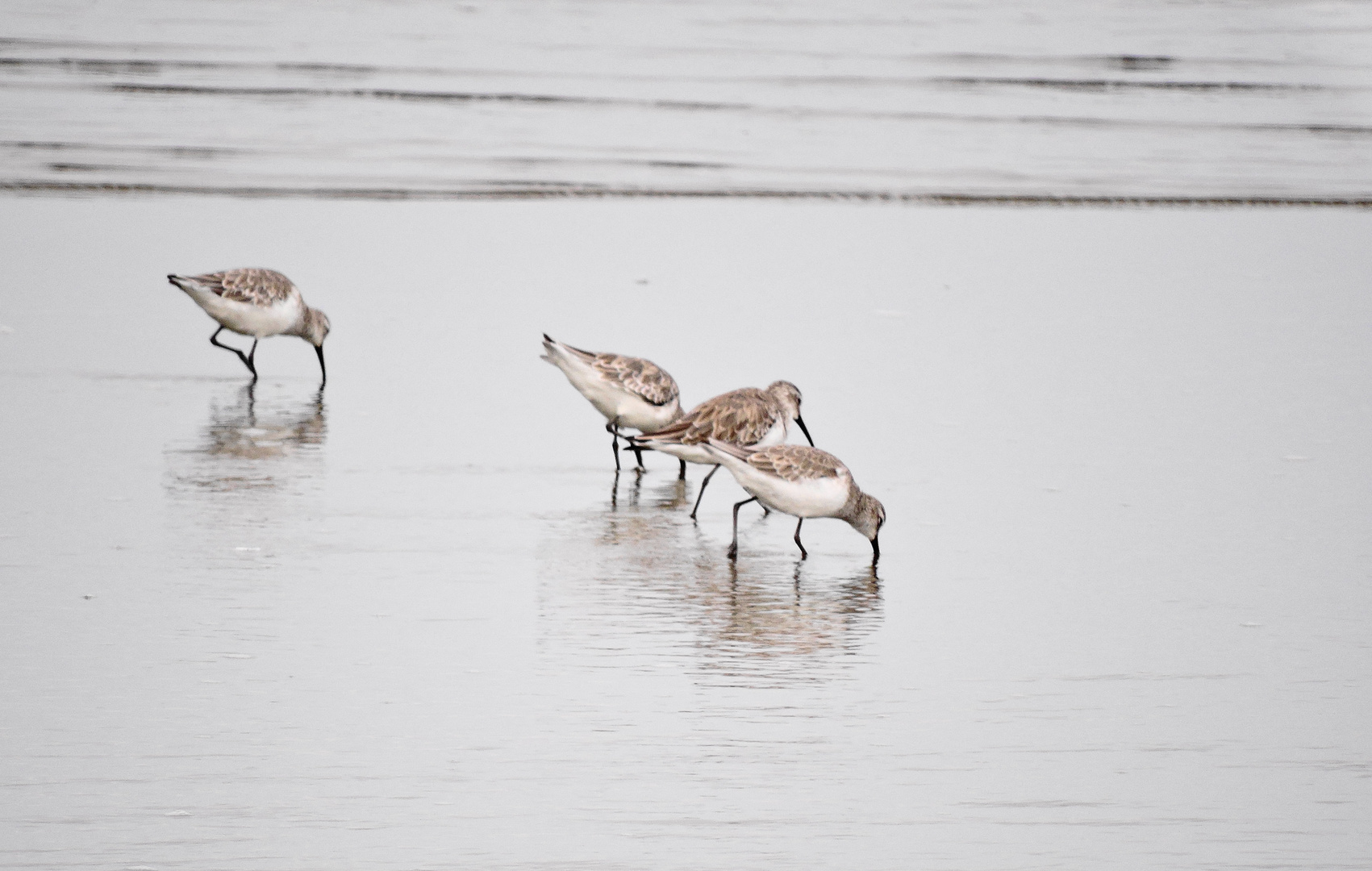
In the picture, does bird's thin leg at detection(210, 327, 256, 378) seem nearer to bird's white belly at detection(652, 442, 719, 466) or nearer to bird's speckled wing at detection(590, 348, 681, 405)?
bird's speckled wing at detection(590, 348, 681, 405)

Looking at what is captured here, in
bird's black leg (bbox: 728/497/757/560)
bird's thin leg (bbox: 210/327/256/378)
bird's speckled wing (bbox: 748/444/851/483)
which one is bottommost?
bird's black leg (bbox: 728/497/757/560)

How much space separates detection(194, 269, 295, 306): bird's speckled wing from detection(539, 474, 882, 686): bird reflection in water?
133 inches

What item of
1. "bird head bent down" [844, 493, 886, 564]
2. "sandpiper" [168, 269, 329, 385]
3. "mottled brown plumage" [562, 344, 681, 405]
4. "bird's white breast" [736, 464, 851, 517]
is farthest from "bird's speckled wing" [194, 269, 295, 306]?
"bird head bent down" [844, 493, 886, 564]

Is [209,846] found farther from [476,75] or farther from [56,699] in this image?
[476,75]

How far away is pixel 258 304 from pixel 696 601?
4814mm

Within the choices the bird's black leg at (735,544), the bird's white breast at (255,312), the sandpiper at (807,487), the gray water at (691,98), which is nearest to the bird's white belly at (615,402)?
the bird's black leg at (735,544)

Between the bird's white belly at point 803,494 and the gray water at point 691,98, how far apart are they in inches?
323

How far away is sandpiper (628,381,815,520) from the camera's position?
816 cm

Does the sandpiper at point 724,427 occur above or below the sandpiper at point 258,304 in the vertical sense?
below

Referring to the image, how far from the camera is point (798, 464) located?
7258mm

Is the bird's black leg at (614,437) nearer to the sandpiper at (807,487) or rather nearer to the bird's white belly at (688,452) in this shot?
the bird's white belly at (688,452)

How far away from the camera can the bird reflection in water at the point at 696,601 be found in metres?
5.95

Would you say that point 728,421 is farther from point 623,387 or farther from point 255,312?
point 255,312

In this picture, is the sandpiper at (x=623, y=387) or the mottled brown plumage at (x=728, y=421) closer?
the mottled brown plumage at (x=728, y=421)
